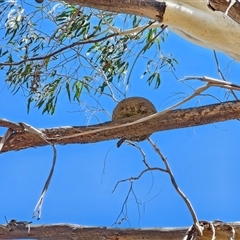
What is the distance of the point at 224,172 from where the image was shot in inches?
140

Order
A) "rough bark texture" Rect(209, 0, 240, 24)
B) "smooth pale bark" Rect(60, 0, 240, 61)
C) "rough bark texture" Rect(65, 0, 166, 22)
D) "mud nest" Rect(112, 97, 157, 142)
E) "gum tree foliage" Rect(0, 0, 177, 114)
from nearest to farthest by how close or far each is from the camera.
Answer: "rough bark texture" Rect(209, 0, 240, 24) → "rough bark texture" Rect(65, 0, 166, 22) → "mud nest" Rect(112, 97, 157, 142) → "smooth pale bark" Rect(60, 0, 240, 61) → "gum tree foliage" Rect(0, 0, 177, 114)

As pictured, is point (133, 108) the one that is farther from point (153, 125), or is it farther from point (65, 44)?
point (65, 44)

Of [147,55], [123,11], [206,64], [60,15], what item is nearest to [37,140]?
[123,11]

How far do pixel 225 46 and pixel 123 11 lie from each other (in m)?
0.58

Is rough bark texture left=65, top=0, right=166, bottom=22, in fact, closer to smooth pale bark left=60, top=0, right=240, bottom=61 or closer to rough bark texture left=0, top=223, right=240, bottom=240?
smooth pale bark left=60, top=0, right=240, bottom=61

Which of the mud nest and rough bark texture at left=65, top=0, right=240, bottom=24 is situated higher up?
rough bark texture at left=65, top=0, right=240, bottom=24

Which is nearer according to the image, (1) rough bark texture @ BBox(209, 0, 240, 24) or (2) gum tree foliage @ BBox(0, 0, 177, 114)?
(1) rough bark texture @ BBox(209, 0, 240, 24)

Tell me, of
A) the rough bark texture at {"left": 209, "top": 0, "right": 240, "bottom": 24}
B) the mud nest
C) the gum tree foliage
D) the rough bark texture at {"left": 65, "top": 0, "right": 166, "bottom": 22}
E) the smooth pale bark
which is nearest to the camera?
the rough bark texture at {"left": 209, "top": 0, "right": 240, "bottom": 24}

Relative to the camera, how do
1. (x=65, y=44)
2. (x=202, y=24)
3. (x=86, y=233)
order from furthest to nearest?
1. (x=65, y=44)
2. (x=202, y=24)
3. (x=86, y=233)

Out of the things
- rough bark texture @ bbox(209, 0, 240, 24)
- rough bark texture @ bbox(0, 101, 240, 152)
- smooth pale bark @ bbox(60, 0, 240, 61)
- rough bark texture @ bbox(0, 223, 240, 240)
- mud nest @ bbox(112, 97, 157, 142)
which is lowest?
rough bark texture @ bbox(0, 223, 240, 240)

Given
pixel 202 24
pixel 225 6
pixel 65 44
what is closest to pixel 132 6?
pixel 202 24

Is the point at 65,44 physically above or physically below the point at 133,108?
above

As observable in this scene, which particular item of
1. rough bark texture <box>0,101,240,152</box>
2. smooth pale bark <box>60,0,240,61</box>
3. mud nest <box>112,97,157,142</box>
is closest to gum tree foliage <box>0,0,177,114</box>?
smooth pale bark <box>60,0,240,61</box>

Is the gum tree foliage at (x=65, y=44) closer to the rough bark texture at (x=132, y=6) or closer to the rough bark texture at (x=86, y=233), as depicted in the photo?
the rough bark texture at (x=132, y=6)
